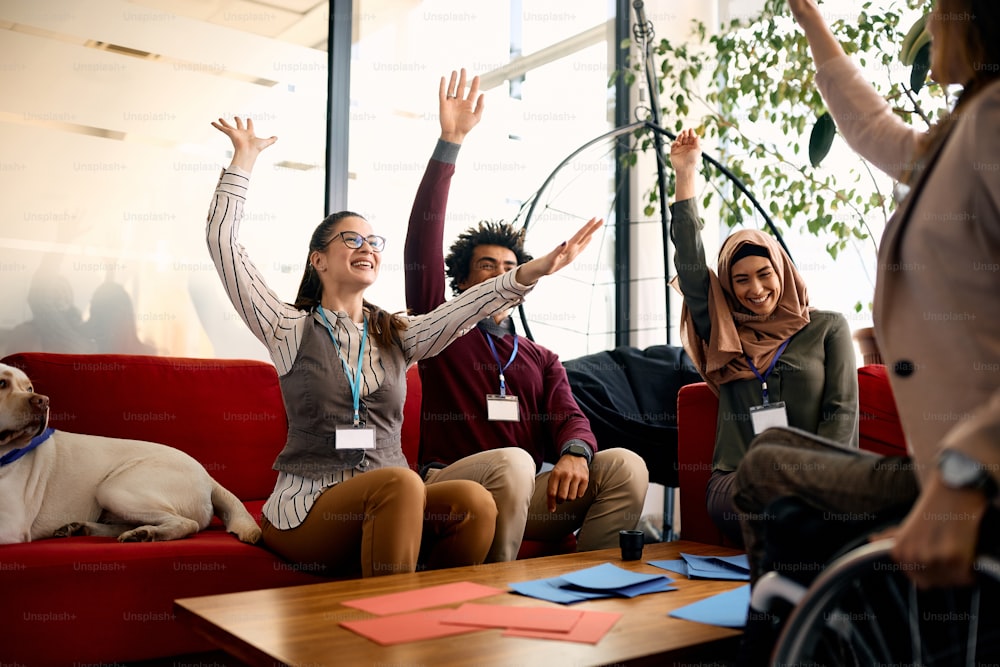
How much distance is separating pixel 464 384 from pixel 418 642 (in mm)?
1482

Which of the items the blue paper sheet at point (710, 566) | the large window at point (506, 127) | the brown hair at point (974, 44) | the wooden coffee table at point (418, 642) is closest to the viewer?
the brown hair at point (974, 44)

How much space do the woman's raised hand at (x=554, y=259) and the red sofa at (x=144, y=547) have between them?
0.83 metres

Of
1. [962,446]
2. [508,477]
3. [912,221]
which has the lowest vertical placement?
[508,477]

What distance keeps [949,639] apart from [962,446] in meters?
0.29

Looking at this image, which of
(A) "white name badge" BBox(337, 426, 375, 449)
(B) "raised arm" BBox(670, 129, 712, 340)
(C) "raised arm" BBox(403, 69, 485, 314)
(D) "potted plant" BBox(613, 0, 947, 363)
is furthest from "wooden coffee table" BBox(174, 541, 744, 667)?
(D) "potted plant" BBox(613, 0, 947, 363)

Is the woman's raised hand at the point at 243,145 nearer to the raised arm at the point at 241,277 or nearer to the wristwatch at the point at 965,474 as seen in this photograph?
the raised arm at the point at 241,277

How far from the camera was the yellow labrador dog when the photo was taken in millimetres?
2094

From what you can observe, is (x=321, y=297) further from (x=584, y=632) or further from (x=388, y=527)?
(x=584, y=632)

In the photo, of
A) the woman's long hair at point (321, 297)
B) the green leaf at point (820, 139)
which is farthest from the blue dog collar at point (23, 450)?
the green leaf at point (820, 139)

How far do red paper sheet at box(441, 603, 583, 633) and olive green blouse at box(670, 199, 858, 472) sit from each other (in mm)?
1104

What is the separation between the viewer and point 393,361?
7.85 ft

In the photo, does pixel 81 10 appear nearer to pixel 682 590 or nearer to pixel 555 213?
pixel 555 213

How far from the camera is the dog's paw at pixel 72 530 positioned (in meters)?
2.15

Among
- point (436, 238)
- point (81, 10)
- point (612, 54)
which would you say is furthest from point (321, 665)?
point (612, 54)
